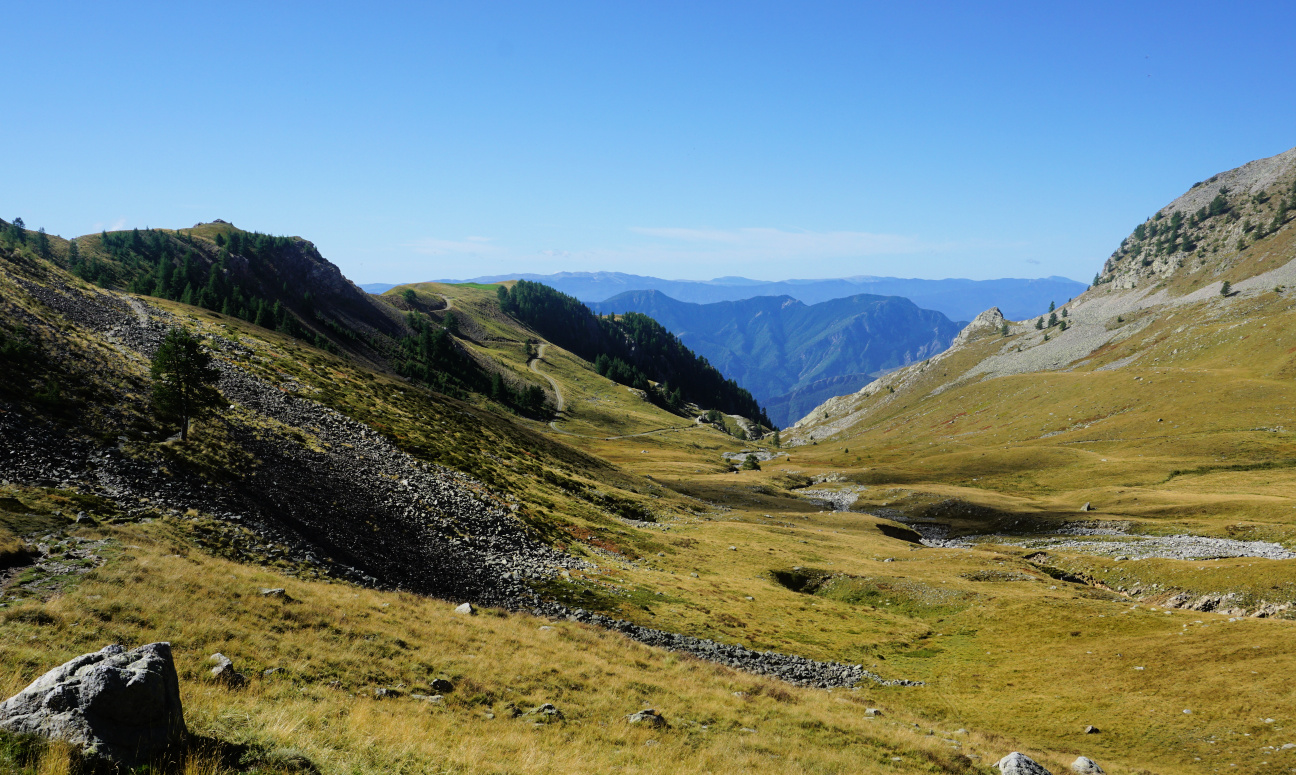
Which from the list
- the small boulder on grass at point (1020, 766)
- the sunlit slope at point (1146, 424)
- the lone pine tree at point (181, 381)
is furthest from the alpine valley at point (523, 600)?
the sunlit slope at point (1146, 424)

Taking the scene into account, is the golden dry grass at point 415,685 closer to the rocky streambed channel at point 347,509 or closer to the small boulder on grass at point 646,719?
the small boulder on grass at point 646,719

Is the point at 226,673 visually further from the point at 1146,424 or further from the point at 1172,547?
the point at 1146,424

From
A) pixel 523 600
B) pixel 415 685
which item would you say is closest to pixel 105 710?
pixel 415 685

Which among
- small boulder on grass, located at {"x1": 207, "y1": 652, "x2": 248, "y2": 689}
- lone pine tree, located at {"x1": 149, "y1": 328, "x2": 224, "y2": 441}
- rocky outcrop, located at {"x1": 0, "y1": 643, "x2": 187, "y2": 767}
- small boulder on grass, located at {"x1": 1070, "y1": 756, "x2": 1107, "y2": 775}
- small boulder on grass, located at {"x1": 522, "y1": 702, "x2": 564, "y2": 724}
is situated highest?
lone pine tree, located at {"x1": 149, "y1": 328, "x2": 224, "y2": 441}

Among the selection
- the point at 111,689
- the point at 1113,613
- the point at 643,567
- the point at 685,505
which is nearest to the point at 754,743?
the point at 111,689

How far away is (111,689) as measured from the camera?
10.5 m

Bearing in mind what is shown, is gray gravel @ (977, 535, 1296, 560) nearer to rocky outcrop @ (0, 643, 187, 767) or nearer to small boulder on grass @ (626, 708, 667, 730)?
small boulder on grass @ (626, 708, 667, 730)

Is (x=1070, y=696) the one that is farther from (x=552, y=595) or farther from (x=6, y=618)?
(x=6, y=618)

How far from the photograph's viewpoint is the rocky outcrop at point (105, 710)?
9961 mm

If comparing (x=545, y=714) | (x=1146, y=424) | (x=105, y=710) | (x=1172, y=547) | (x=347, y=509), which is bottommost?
(x=1172, y=547)

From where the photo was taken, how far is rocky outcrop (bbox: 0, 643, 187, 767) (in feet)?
32.7

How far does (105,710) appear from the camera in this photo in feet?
34.0

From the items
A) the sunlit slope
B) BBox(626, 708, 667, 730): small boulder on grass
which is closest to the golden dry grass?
BBox(626, 708, 667, 730): small boulder on grass

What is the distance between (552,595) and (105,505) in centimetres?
2370
